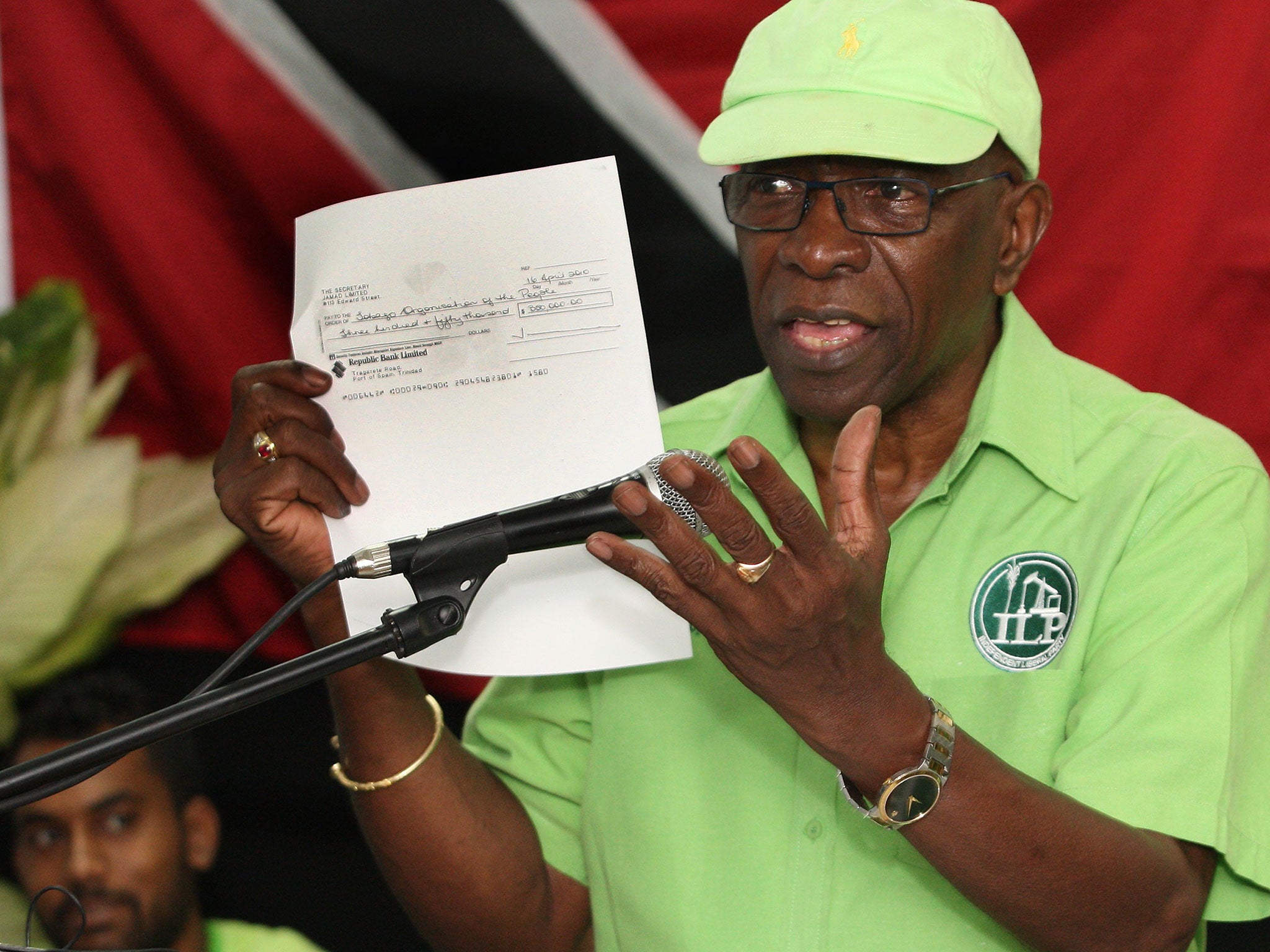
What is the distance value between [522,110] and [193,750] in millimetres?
1413

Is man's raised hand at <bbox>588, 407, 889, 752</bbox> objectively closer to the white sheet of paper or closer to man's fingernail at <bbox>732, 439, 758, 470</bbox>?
man's fingernail at <bbox>732, 439, 758, 470</bbox>

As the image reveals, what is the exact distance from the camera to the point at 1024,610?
1.38m

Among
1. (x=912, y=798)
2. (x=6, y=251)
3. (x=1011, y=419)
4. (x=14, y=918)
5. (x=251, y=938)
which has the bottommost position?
(x=251, y=938)

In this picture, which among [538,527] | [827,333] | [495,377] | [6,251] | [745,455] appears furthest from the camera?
[6,251]

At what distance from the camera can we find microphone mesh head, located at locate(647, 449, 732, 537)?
100cm

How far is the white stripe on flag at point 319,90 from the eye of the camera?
2.45 meters

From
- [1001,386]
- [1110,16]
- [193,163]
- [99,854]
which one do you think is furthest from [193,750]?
[1110,16]

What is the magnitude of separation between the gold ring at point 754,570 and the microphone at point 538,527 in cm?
7

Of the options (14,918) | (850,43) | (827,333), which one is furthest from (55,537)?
(850,43)

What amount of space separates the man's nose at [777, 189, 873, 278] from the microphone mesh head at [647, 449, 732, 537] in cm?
36

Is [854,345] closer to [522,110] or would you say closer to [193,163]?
[522,110]

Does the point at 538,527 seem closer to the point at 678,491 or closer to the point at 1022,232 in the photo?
the point at 678,491

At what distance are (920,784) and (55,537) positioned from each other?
1.85 m

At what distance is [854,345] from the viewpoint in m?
1.44
